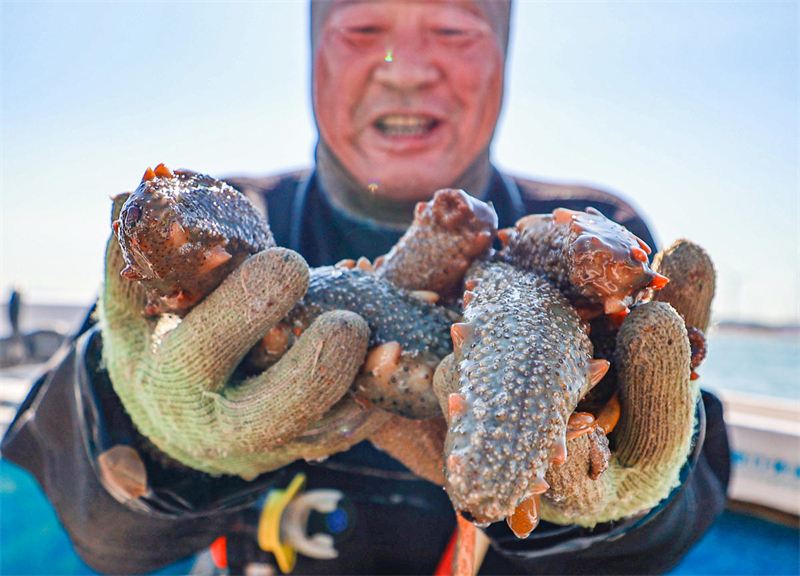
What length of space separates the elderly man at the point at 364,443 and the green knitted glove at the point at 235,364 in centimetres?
26

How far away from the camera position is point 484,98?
2082mm

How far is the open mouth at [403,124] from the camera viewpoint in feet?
6.60

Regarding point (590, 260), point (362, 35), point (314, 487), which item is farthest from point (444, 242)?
point (362, 35)

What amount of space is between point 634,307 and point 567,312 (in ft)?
0.55

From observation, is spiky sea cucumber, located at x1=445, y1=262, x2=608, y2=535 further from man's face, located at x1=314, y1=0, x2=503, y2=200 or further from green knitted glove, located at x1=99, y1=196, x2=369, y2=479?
man's face, located at x1=314, y1=0, x2=503, y2=200

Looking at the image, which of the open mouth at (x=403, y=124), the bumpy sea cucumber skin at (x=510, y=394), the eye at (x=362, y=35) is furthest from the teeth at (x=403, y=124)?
the bumpy sea cucumber skin at (x=510, y=394)

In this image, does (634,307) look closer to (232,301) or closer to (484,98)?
(232,301)

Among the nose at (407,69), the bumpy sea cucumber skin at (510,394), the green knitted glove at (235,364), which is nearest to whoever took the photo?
the bumpy sea cucumber skin at (510,394)

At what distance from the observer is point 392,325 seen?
0.96m

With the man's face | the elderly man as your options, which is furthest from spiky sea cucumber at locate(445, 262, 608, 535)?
the man's face

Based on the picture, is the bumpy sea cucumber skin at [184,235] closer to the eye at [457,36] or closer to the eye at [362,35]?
the eye at [362,35]

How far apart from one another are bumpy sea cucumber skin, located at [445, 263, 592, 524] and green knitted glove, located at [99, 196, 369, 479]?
27cm

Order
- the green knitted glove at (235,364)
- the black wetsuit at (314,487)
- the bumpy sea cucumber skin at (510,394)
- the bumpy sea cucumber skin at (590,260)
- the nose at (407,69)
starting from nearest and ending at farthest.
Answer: the bumpy sea cucumber skin at (510,394) < the bumpy sea cucumber skin at (590,260) < the green knitted glove at (235,364) < the black wetsuit at (314,487) < the nose at (407,69)

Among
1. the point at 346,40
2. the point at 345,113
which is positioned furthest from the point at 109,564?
the point at 346,40
